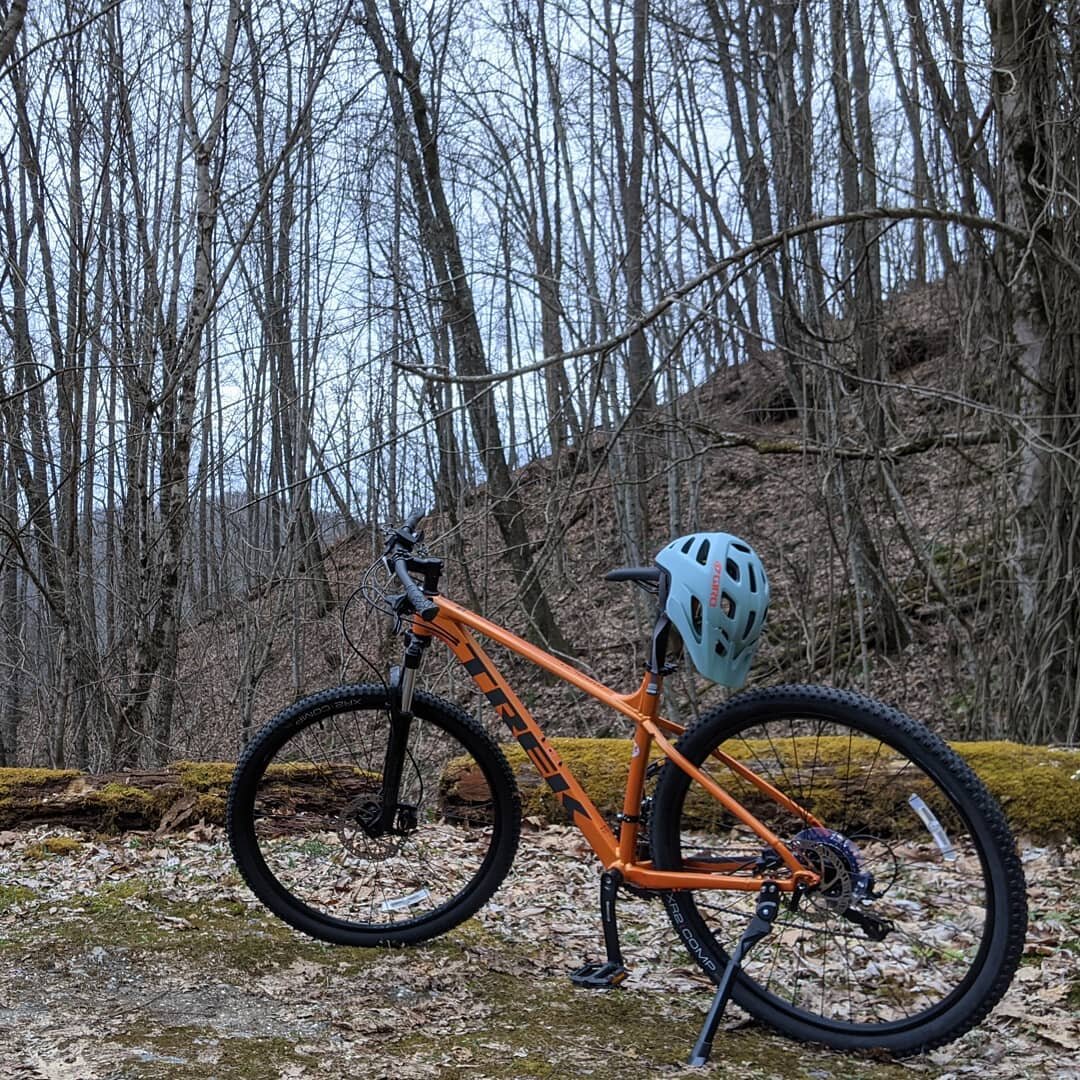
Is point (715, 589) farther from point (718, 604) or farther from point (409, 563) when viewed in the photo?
point (409, 563)

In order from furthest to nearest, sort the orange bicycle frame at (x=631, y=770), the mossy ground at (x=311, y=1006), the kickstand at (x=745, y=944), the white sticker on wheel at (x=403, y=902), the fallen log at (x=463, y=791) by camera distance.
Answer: the fallen log at (x=463, y=791), the white sticker on wheel at (x=403, y=902), the orange bicycle frame at (x=631, y=770), the kickstand at (x=745, y=944), the mossy ground at (x=311, y=1006)

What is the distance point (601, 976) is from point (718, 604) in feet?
3.28

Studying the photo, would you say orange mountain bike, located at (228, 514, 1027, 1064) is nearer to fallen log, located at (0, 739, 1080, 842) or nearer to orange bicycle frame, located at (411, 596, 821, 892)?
orange bicycle frame, located at (411, 596, 821, 892)

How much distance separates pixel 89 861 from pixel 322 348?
6.10 m

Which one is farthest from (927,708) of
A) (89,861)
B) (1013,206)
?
(89,861)

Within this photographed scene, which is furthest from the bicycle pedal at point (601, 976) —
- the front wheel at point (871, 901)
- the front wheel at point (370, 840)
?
the front wheel at point (370, 840)

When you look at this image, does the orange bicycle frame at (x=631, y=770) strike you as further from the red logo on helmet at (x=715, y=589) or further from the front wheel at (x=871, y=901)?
the red logo on helmet at (x=715, y=589)

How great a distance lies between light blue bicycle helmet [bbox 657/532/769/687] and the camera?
2475 mm

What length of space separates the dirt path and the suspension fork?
40 centimetres

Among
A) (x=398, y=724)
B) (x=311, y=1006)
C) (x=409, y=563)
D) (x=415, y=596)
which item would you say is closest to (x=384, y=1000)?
(x=311, y=1006)

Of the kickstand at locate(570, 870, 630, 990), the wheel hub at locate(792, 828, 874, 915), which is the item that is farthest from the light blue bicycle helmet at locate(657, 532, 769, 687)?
the kickstand at locate(570, 870, 630, 990)

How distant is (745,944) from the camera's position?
2.38 meters

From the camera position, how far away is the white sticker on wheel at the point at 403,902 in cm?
305

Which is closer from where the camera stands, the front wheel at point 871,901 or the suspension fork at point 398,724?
the front wheel at point 871,901
